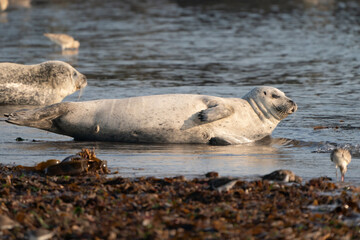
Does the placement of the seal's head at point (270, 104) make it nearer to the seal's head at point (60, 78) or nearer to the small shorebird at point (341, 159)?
the small shorebird at point (341, 159)

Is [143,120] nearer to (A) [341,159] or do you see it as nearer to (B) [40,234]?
(A) [341,159]

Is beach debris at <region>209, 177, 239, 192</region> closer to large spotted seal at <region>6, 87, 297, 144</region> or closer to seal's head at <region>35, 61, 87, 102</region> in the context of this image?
large spotted seal at <region>6, 87, 297, 144</region>

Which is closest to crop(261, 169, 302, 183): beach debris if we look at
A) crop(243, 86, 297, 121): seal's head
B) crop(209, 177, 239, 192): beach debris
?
crop(209, 177, 239, 192): beach debris

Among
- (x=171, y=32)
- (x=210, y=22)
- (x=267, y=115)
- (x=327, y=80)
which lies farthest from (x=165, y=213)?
(x=210, y=22)

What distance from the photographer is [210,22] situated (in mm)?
25828

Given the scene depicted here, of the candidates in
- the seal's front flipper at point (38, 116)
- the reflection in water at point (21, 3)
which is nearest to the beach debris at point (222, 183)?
the seal's front flipper at point (38, 116)

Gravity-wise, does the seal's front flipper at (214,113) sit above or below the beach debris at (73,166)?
above

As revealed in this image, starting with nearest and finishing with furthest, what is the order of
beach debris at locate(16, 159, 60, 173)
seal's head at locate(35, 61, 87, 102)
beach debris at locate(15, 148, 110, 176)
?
beach debris at locate(15, 148, 110, 176) → beach debris at locate(16, 159, 60, 173) → seal's head at locate(35, 61, 87, 102)

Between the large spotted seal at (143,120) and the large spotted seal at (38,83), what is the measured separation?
311 cm

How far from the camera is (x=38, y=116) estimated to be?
824 cm

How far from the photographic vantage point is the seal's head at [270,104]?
29.0 feet

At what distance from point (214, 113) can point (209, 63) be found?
7.68 meters

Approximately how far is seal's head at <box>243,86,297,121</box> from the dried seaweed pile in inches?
110

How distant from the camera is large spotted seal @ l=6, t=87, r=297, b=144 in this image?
829 centimetres
